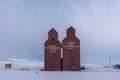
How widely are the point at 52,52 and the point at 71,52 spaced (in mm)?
4085

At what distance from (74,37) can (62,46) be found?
3255 millimetres

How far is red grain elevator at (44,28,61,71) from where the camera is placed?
7456 centimetres

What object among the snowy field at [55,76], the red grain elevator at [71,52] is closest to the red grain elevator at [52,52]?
the red grain elevator at [71,52]

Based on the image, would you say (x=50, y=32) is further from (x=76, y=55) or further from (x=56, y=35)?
(x=76, y=55)

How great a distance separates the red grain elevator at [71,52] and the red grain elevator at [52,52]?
4.18 ft

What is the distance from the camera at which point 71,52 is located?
246ft

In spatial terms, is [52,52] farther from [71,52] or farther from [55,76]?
[55,76]

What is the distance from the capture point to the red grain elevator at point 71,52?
74.2 metres

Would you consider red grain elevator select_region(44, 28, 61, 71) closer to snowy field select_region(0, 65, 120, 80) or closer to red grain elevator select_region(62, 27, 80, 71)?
red grain elevator select_region(62, 27, 80, 71)

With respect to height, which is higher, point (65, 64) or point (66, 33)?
point (66, 33)

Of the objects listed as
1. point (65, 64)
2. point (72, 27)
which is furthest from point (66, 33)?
point (65, 64)

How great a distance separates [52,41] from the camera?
75.4 meters

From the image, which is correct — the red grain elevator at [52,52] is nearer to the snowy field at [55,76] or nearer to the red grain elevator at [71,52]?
the red grain elevator at [71,52]

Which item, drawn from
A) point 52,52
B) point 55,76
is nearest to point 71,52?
point 52,52
